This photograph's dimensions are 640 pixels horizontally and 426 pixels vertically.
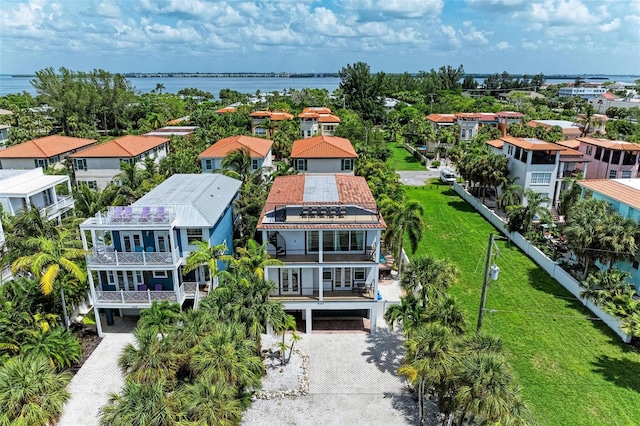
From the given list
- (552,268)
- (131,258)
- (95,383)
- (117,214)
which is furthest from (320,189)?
(552,268)

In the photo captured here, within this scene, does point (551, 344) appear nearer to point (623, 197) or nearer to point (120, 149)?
point (623, 197)

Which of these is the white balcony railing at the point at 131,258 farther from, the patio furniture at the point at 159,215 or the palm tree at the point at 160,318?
the palm tree at the point at 160,318

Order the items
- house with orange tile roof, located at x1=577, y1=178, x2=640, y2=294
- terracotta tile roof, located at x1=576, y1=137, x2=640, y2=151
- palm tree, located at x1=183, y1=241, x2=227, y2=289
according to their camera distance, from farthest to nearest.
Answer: terracotta tile roof, located at x1=576, y1=137, x2=640, y2=151 → house with orange tile roof, located at x1=577, y1=178, x2=640, y2=294 → palm tree, located at x1=183, y1=241, x2=227, y2=289

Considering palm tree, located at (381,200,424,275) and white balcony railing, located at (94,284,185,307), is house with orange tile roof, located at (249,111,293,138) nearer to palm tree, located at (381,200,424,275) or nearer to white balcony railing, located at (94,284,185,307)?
palm tree, located at (381,200,424,275)

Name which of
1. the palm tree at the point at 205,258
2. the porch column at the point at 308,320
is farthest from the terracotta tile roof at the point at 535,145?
the palm tree at the point at 205,258

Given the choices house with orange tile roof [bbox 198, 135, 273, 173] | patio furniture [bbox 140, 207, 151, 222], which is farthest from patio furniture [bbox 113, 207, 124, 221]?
house with orange tile roof [bbox 198, 135, 273, 173]

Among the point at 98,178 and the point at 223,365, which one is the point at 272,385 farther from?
the point at 98,178

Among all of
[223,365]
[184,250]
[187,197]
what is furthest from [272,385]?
[187,197]
